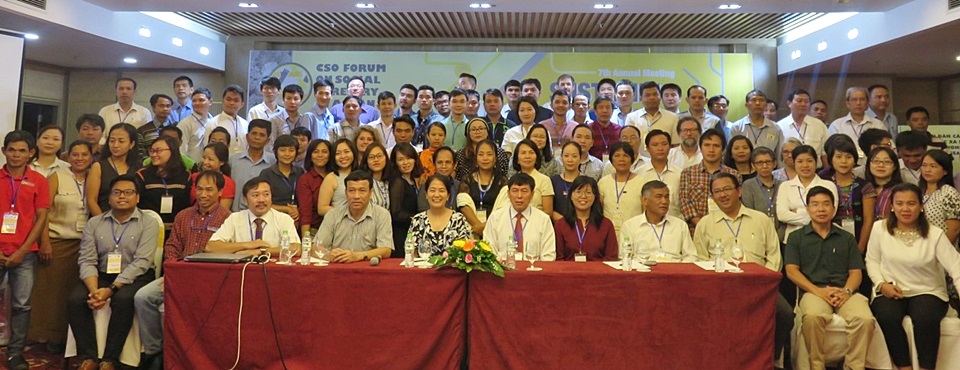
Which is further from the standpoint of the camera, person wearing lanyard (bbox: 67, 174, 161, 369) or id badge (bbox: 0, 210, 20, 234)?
id badge (bbox: 0, 210, 20, 234)

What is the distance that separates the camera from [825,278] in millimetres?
3949

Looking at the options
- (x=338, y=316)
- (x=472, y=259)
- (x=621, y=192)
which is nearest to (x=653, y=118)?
(x=621, y=192)

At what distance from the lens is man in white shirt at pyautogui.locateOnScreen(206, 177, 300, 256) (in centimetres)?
401

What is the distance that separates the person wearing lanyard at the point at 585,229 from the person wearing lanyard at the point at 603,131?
190cm

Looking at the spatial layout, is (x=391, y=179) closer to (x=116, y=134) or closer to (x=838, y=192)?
(x=116, y=134)

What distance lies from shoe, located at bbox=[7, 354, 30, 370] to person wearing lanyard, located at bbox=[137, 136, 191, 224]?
A: 1.19 metres

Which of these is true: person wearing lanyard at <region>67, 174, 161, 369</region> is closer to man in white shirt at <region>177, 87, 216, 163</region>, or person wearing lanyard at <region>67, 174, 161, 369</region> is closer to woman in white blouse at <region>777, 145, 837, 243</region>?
man in white shirt at <region>177, 87, 216, 163</region>

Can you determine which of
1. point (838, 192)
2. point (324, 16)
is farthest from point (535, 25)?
A: point (838, 192)

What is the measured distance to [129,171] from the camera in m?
4.72

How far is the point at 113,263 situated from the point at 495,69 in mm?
6493

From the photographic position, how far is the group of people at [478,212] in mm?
3873

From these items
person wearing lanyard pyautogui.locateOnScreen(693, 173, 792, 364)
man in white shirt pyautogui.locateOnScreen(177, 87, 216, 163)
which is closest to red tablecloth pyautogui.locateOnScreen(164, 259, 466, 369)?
person wearing lanyard pyautogui.locateOnScreen(693, 173, 792, 364)

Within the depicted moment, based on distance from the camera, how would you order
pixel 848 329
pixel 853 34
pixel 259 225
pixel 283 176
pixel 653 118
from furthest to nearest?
pixel 853 34 < pixel 653 118 < pixel 283 176 < pixel 259 225 < pixel 848 329

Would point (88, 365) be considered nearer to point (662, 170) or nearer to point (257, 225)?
point (257, 225)
